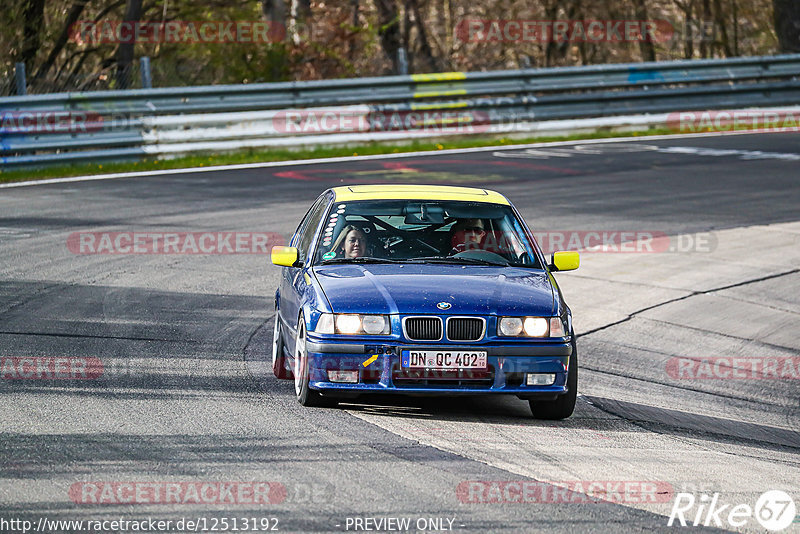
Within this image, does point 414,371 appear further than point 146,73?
No

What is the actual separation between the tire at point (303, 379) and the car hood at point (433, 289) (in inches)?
12.3

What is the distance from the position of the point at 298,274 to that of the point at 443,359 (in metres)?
1.62

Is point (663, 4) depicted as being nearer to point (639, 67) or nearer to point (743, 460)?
point (639, 67)

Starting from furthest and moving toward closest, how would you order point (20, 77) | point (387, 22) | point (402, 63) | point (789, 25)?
point (387, 22) → point (789, 25) → point (402, 63) → point (20, 77)

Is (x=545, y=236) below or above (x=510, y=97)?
below

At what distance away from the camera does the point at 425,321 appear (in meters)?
7.07

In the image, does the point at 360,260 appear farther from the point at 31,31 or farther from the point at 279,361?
the point at 31,31

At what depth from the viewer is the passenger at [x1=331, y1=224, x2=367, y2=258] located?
26.6ft

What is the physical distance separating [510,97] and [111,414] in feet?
58.6

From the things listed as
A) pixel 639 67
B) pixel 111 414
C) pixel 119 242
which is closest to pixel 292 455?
pixel 111 414

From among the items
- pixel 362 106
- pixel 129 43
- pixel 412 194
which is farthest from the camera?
pixel 129 43

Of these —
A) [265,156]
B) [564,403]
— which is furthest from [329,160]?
[564,403]

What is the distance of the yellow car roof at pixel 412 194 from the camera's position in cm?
850

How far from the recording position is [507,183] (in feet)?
59.5
